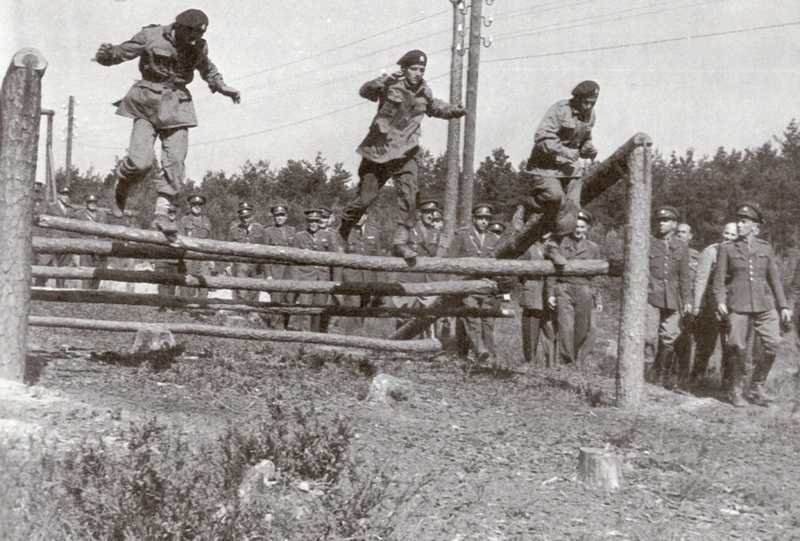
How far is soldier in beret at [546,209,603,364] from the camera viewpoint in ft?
36.7

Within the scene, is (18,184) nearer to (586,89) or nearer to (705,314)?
(586,89)

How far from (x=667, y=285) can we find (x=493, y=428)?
15.2 feet

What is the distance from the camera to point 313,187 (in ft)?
143

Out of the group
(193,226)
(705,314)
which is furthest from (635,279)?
(193,226)

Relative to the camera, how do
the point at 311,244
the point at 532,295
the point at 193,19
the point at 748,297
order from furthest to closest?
the point at 311,244
the point at 532,295
the point at 748,297
the point at 193,19

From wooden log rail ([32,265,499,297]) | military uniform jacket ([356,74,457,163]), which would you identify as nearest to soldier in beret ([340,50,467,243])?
Result: military uniform jacket ([356,74,457,163])

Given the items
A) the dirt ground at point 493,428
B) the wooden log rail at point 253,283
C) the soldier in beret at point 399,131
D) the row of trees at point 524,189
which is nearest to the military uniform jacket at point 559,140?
the soldier in beret at point 399,131

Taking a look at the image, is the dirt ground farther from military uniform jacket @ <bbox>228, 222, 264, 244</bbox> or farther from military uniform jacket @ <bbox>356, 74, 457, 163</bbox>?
military uniform jacket @ <bbox>228, 222, 264, 244</bbox>

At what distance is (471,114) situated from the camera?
1945 cm

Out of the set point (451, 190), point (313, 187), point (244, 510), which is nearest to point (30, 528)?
point (244, 510)

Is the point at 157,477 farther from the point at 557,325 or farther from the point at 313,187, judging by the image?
Result: the point at 313,187

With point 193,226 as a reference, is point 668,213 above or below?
above

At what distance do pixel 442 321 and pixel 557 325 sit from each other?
2961 millimetres

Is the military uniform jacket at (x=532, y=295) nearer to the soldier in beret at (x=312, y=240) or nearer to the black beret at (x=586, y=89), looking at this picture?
the black beret at (x=586, y=89)
